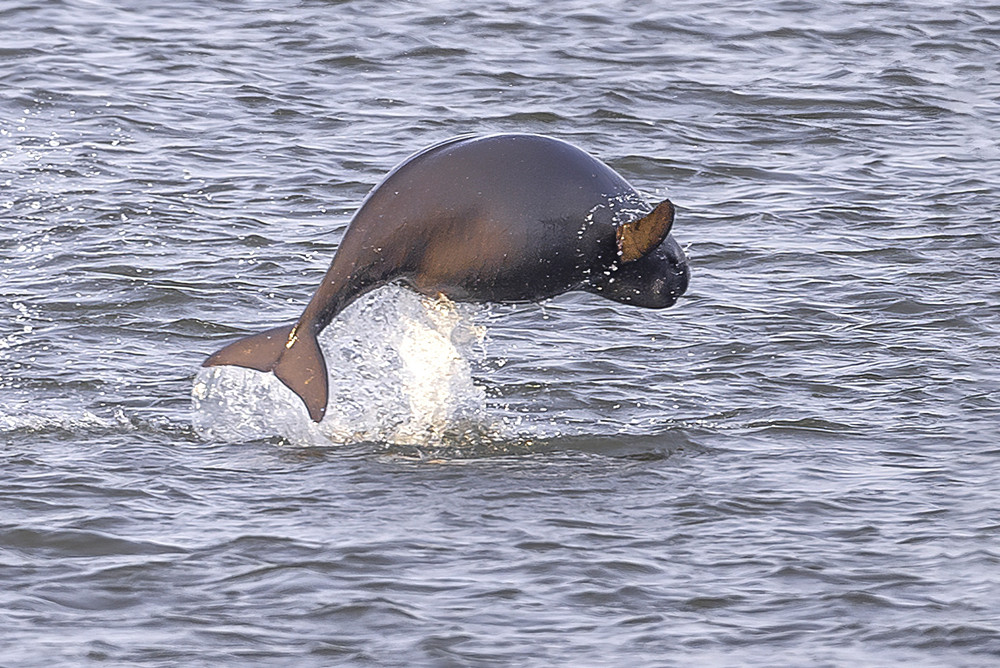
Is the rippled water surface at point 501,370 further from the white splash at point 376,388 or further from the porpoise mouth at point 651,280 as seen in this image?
the porpoise mouth at point 651,280

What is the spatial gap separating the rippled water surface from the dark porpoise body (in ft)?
2.84

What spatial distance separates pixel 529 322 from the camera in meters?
11.4

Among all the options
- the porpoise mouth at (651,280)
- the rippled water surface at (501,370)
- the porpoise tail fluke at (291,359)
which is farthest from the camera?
the porpoise mouth at (651,280)

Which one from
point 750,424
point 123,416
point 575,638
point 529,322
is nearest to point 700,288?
point 529,322

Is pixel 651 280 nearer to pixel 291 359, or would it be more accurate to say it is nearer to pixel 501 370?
pixel 291 359

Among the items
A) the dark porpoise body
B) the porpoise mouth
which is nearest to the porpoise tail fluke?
the dark porpoise body

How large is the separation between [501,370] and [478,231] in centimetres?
249

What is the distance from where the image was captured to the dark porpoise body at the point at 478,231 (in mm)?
8109

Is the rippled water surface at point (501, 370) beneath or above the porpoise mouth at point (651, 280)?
beneath

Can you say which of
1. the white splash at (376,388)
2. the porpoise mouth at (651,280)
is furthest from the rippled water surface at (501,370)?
the porpoise mouth at (651,280)

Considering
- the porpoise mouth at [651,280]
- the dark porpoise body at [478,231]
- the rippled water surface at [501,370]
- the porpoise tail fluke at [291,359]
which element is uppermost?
the dark porpoise body at [478,231]

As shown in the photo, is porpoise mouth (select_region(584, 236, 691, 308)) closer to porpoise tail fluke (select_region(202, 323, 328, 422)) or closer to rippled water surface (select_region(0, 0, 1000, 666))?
rippled water surface (select_region(0, 0, 1000, 666))

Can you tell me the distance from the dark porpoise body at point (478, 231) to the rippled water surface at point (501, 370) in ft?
2.84

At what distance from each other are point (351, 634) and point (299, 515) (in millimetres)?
1300
